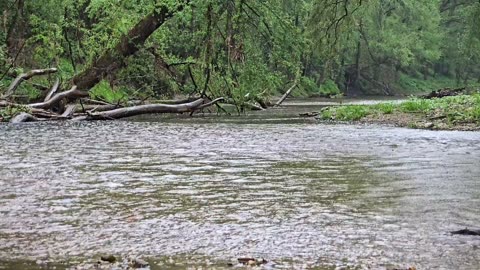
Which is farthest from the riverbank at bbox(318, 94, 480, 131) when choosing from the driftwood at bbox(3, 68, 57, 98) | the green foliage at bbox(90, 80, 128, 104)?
the driftwood at bbox(3, 68, 57, 98)

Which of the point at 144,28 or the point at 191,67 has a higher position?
the point at 144,28

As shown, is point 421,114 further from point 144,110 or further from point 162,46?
point 162,46

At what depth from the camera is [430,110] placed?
2303 cm

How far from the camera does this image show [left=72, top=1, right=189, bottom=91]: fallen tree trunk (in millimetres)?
23547

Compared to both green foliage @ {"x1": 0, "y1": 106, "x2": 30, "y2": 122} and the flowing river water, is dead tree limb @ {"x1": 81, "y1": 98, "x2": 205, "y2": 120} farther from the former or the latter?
the flowing river water

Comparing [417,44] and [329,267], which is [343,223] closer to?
[329,267]

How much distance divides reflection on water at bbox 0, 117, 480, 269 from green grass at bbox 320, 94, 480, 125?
6.42 m

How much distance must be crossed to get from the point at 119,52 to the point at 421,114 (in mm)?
11784

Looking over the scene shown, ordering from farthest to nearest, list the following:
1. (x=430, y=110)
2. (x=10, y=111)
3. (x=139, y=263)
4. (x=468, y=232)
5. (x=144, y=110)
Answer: (x=144, y=110) → (x=430, y=110) → (x=10, y=111) → (x=468, y=232) → (x=139, y=263)

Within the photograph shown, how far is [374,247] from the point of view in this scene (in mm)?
5031

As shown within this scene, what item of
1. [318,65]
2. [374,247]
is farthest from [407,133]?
[318,65]

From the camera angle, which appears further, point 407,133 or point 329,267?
point 407,133

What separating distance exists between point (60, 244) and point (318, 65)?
5950 centimetres

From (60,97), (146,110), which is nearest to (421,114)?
(146,110)
